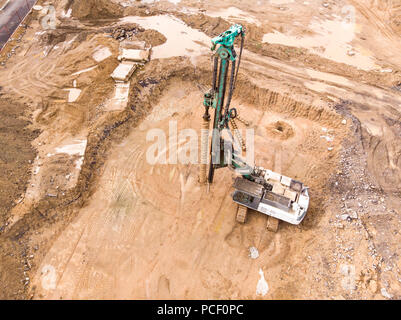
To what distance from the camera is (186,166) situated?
1268cm

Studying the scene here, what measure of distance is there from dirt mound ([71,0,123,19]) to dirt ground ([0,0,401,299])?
2.58 feet

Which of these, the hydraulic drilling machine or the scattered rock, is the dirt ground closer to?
the scattered rock

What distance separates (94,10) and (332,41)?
18.9 m

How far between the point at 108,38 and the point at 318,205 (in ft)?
58.2

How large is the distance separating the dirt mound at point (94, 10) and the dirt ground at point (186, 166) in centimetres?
79

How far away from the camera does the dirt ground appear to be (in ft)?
30.5

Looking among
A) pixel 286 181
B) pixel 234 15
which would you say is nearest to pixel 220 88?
pixel 286 181

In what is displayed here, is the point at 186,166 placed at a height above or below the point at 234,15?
below

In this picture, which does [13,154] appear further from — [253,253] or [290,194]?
[290,194]

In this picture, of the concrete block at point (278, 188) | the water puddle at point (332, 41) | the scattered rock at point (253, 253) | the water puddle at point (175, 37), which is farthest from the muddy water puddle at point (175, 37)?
the scattered rock at point (253, 253)

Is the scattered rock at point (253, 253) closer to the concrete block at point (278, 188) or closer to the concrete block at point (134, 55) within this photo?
the concrete block at point (278, 188)

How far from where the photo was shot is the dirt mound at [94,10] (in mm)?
20938

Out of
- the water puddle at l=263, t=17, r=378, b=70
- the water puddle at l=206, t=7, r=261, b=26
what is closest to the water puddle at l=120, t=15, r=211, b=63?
the water puddle at l=206, t=7, r=261, b=26

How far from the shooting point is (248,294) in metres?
9.08
